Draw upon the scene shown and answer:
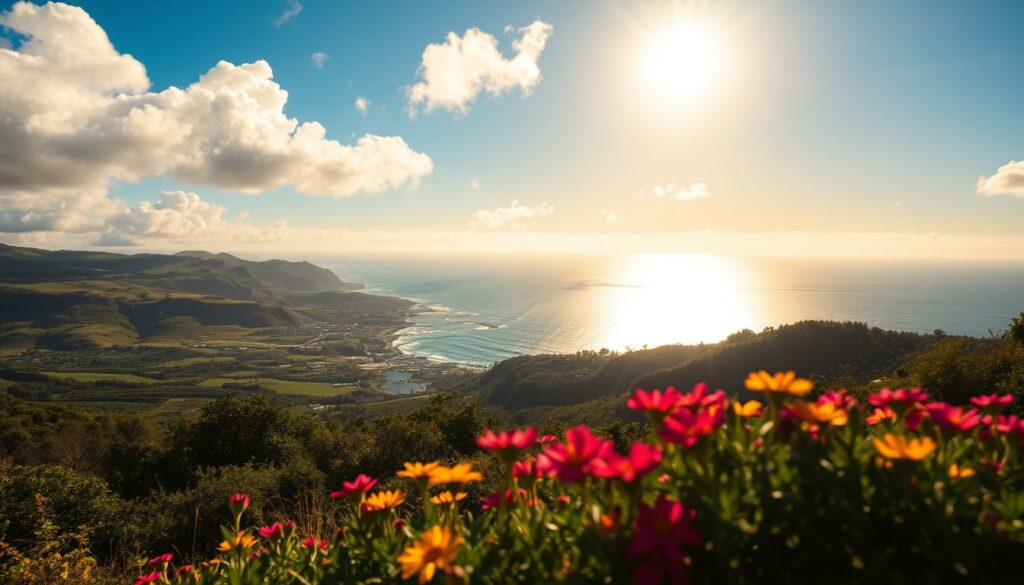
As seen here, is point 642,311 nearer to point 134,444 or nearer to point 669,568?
point 134,444

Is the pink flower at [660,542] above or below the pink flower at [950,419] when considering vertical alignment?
below

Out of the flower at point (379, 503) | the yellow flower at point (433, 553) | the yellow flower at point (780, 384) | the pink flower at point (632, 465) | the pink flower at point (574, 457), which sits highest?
the yellow flower at point (780, 384)

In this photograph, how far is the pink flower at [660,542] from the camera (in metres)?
1.44

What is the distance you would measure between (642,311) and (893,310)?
85.7 metres

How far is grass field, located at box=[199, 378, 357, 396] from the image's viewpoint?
112000mm

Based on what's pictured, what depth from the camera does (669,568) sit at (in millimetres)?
1472

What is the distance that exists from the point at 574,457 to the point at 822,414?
0.98 metres

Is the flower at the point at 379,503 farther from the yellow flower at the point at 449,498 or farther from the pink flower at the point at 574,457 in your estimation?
the pink flower at the point at 574,457

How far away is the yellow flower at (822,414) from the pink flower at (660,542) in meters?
0.63

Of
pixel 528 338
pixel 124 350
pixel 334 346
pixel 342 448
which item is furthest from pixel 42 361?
pixel 342 448

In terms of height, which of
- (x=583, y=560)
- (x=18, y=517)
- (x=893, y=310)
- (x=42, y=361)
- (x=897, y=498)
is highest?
(x=897, y=498)

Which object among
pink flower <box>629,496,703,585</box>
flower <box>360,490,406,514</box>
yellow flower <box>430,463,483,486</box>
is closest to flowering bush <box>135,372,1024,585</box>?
pink flower <box>629,496,703,585</box>

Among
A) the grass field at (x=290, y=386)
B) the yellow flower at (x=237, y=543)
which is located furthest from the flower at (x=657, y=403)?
the grass field at (x=290, y=386)

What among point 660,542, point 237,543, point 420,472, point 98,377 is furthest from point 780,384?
point 98,377
